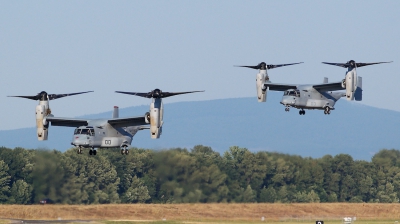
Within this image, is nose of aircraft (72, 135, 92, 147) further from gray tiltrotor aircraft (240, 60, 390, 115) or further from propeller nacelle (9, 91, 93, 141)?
gray tiltrotor aircraft (240, 60, 390, 115)

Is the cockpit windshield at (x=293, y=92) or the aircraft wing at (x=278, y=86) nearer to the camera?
the cockpit windshield at (x=293, y=92)

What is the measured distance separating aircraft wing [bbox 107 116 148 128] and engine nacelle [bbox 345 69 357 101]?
1723cm

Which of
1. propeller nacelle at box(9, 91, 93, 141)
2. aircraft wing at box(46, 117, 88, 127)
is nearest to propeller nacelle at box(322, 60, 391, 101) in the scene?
aircraft wing at box(46, 117, 88, 127)

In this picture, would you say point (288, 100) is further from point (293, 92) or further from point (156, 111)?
point (156, 111)

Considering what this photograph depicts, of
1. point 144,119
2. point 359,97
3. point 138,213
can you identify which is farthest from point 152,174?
point 359,97

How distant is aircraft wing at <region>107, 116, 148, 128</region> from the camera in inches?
2709

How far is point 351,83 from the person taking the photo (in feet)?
229

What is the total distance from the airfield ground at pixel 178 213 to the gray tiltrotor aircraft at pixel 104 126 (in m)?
10.1

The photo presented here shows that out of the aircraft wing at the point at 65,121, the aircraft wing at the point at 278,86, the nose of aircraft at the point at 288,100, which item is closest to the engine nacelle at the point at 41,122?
the aircraft wing at the point at 65,121

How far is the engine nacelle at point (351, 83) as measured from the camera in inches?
2746

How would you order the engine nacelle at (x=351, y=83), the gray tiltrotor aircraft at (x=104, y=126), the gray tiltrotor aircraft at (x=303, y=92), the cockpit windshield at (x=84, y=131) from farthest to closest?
the gray tiltrotor aircraft at (x=303, y=92) → the engine nacelle at (x=351, y=83) → the cockpit windshield at (x=84, y=131) → the gray tiltrotor aircraft at (x=104, y=126)

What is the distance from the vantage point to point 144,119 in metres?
68.8

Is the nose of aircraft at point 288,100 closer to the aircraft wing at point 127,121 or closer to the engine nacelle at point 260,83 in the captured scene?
the engine nacelle at point 260,83

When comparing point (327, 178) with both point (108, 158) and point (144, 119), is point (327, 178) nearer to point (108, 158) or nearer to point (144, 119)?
point (108, 158)
